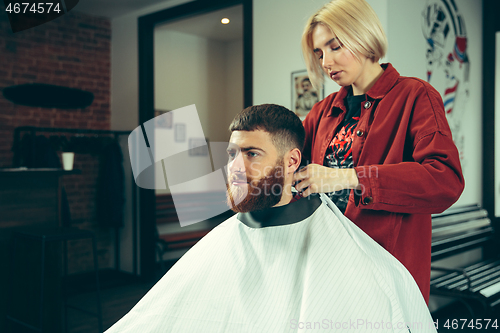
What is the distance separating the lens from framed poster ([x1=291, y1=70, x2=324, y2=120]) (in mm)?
2969

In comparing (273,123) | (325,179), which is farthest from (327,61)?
(325,179)

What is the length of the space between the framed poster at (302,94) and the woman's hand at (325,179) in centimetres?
188

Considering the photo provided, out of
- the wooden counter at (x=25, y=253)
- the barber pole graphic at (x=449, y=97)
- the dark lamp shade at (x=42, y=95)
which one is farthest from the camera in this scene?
the dark lamp shade at (x=42, y=95)

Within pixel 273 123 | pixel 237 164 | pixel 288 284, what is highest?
pixel 273 123

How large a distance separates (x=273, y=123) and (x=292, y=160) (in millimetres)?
140

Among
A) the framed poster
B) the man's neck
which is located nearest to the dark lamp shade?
the framed poster

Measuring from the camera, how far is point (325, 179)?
109cm

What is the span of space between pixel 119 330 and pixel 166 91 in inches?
194

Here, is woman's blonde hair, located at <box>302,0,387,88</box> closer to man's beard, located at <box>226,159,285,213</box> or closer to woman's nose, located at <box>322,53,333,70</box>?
woman's nose, located at <box>322,53,333,70</box>

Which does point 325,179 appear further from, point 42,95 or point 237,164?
point 42,95

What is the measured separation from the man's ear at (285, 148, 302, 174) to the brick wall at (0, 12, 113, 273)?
12.4 feet

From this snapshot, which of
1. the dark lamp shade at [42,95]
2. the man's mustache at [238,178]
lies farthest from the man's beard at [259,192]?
the dark lamp shade at [42,95]

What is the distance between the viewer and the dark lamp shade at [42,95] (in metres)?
3.86

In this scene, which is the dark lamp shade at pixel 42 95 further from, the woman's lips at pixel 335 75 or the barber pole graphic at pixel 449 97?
the barber pole graphic at pixel 449 97
